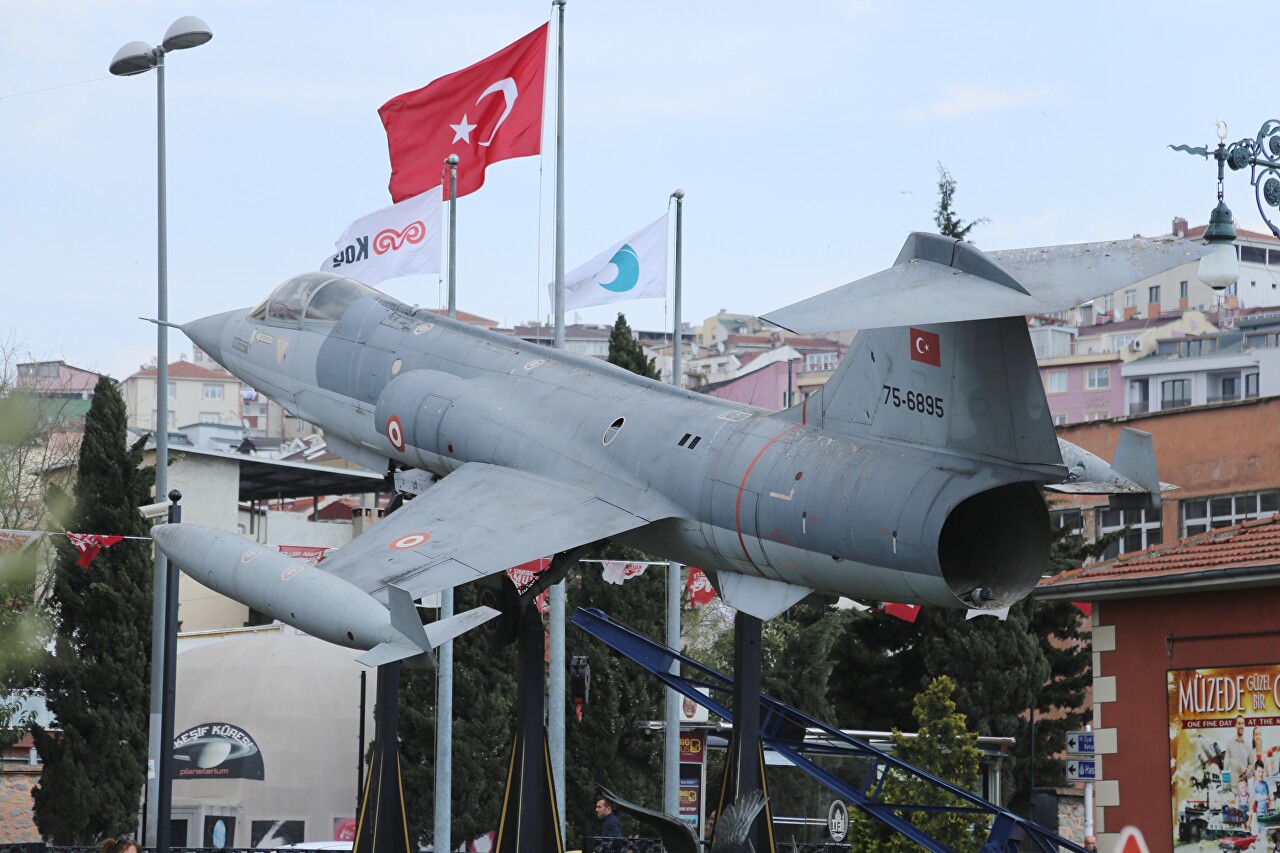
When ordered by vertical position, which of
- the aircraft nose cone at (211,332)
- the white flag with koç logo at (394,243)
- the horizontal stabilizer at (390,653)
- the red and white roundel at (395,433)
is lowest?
the horizontal stabilizer at (390,653)

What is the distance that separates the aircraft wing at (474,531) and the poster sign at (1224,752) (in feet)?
28.1

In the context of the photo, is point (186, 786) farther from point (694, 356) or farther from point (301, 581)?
point (694, 356)

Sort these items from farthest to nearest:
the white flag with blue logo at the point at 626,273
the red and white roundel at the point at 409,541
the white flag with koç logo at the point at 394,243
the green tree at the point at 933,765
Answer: the white flag with blue logo at the point at 626,273 → the white flag with koç logo at the point at 394,243 → the green tree at the point at 933,765 → the red and white roundel at the point at 409,541

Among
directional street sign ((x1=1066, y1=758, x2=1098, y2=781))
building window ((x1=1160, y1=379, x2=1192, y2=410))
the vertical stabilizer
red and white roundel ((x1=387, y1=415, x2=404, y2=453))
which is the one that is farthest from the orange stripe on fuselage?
building window ((x1=1160, y1=379, x2=1192, y2=410))

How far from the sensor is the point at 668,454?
15602 mm

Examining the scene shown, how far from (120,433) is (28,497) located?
A: 16.1 metres

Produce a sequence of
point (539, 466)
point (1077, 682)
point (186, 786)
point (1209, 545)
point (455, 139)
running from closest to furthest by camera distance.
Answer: point (539, 466) → point (1209, 545) → point (455, 139) → point (1077, 682) → point (186, 786)

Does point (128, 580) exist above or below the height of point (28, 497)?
below

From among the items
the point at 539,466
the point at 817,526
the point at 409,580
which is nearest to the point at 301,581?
the point at 409,580

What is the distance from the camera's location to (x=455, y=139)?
84.8 feet

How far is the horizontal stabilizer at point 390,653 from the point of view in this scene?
13539mm

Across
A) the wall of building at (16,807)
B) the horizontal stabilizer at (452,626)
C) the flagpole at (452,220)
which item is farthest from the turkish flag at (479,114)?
the wall of building at (16,807)

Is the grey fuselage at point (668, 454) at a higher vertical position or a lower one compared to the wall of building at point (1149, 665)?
higher

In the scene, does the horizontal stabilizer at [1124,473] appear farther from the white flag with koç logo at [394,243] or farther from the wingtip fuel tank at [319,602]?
the white flag with koç logo at [394,243]
